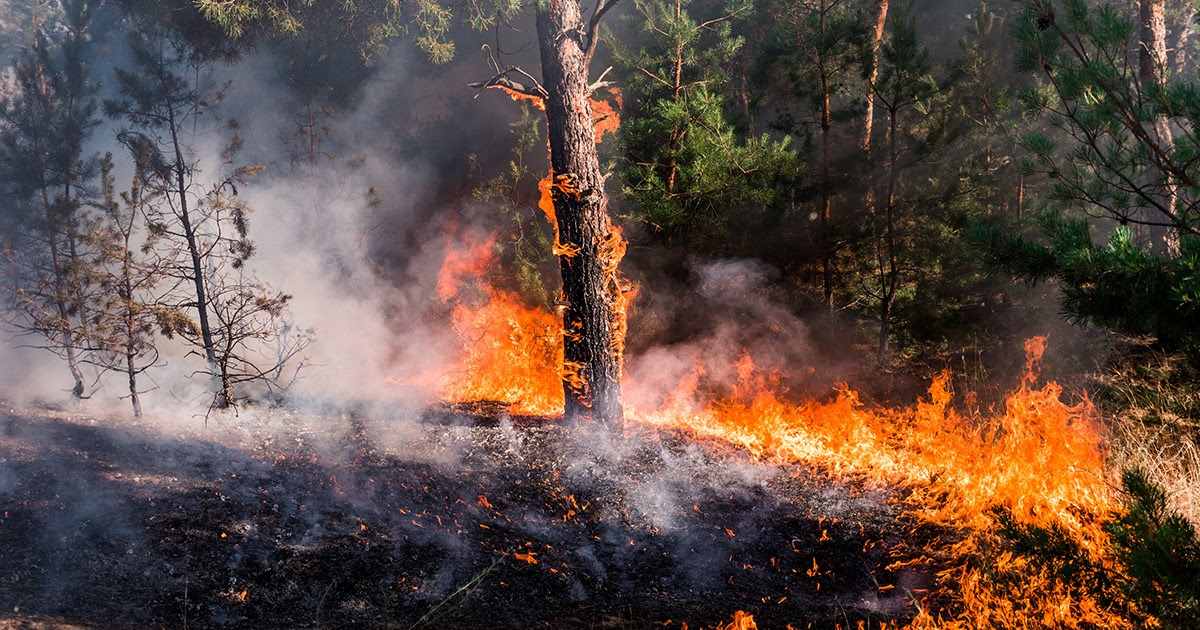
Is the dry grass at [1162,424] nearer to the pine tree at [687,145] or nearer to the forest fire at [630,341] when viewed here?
the forest fire at [630,341]

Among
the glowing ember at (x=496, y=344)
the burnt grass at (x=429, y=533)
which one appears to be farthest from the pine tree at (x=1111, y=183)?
the glowing ember at (x=496, y=344)

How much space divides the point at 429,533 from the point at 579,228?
3971mm

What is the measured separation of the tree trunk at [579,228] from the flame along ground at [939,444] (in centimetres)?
22

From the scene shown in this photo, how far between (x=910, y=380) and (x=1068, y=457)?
469 cm

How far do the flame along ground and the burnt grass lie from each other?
441mm

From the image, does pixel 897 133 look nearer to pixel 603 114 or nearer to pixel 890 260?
pixel 890 260

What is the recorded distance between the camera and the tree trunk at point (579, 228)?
8.60m

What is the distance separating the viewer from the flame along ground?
576 cm

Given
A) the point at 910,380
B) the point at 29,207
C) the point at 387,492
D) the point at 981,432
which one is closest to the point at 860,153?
the point at 910,380

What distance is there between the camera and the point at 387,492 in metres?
7.03

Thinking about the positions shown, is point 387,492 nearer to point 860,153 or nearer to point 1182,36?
point 860,153

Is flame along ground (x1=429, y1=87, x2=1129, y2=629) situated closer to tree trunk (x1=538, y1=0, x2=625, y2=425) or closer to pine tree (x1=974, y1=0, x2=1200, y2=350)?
tree trunk (x1=538, y1=0, x2=625, y2=425)

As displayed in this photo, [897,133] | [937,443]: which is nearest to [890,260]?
[897,133]

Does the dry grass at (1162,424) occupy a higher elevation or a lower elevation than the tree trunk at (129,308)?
lower
